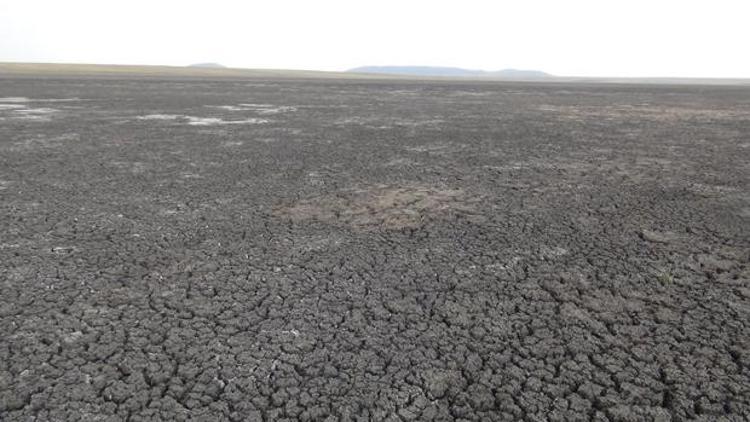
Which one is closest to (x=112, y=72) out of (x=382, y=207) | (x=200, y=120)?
(x=200, y=120)

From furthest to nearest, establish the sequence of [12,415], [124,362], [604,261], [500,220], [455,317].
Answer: [500,220], [604,261], [455,317], [124,362], [12,415]

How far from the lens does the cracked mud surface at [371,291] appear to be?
117 inches

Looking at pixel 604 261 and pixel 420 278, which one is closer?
Answer: pixel 420 278

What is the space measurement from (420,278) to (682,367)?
218cm

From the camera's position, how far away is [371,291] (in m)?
4.36

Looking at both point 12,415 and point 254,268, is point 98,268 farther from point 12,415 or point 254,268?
point 12,415

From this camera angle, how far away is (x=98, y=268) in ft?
15.5

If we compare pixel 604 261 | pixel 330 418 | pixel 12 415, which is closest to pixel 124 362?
pixel 12 415

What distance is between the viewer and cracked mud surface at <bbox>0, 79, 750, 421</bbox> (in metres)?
2.98

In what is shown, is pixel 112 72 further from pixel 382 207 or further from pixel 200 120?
Result: pixel 382 207

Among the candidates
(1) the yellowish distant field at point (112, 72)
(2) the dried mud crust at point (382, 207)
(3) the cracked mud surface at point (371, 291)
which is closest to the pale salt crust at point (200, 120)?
(3) the cracked mud surface at point (371, 291)

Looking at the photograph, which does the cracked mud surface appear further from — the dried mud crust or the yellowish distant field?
the yellowish distant field

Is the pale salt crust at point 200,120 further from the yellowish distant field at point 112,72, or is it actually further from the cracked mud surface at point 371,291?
the yellowish distant field at point 112,72

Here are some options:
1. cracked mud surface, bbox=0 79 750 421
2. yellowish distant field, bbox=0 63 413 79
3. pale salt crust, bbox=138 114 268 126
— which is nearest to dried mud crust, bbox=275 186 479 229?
cracked mud surface, bbox=0 79 750 421
